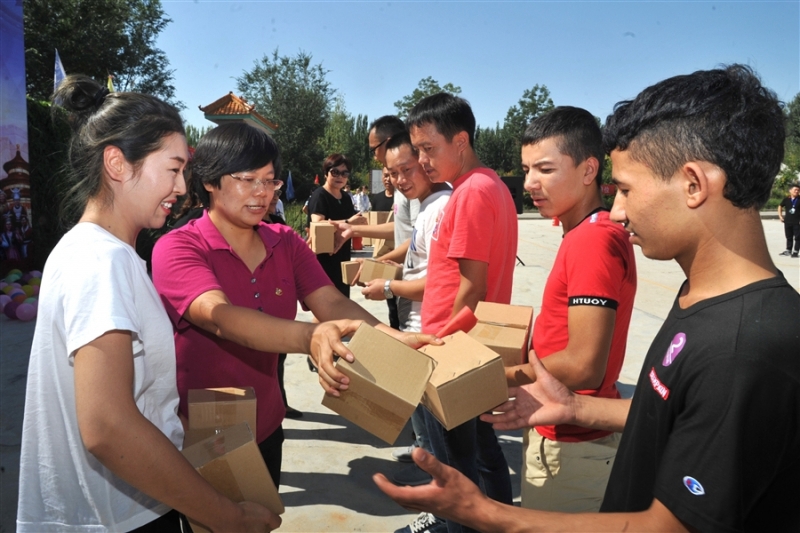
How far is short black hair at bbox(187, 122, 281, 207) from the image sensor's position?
213 centimetres

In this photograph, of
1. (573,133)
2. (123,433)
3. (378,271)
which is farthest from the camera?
(378,271)

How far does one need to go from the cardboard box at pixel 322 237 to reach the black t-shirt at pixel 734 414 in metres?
4.45

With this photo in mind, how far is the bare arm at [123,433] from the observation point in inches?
47.6

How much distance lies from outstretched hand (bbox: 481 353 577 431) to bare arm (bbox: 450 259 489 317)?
2.42ft

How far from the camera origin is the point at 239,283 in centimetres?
210

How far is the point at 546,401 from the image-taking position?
178 cm

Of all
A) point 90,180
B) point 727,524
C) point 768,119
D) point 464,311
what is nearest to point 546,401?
point 464,311

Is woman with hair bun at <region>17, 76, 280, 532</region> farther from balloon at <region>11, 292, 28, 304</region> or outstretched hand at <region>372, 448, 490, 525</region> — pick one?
balloon at <region>11, 292, 28, 304</region>

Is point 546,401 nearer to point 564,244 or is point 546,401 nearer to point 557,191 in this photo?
point 564,244

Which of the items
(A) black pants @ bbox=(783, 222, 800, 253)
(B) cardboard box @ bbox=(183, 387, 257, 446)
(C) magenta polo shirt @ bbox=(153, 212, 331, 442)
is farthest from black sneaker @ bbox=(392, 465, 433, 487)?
(A) black pants @ bbox=(783, 222, 800, 253)

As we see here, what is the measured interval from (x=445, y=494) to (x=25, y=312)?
8440 millimetres

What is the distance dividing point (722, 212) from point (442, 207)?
2.11m

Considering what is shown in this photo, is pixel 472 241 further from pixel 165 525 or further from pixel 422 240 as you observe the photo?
pixel 165 525

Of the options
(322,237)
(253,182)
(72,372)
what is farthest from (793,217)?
(72,372)
